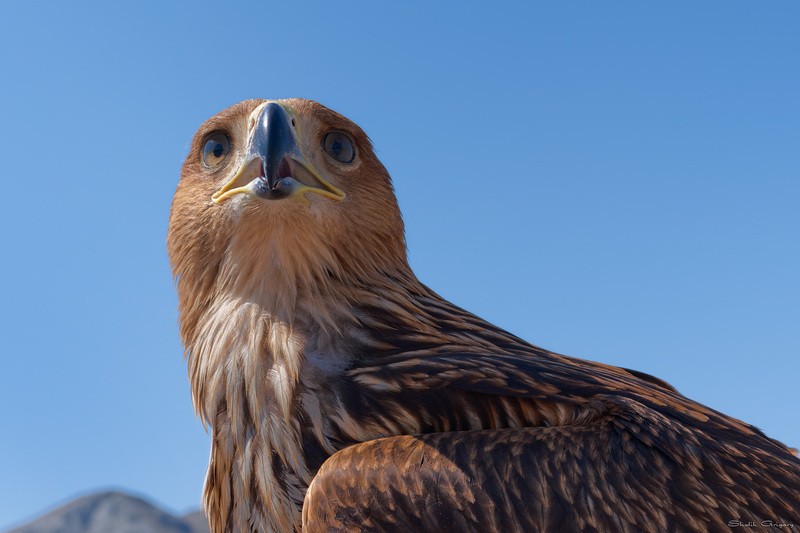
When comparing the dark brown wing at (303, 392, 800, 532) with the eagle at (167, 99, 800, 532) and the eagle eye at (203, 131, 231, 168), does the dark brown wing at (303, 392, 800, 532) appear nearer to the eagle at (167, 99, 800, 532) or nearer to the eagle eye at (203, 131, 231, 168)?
the eagle at (167, 99, 800, 532)

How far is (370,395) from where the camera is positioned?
4316 mm

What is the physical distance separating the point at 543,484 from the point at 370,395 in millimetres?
920

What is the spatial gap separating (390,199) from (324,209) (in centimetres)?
62

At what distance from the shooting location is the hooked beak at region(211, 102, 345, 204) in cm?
466

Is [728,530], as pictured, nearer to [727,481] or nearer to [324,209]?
[727,481]

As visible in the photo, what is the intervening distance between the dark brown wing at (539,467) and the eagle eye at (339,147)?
53.4 inches

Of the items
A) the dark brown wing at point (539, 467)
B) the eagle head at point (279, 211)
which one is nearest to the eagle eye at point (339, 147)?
the eagle head at point (279, 211)

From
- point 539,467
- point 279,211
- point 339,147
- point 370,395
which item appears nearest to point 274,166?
point 279,211

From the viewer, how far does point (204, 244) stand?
5.07 meters

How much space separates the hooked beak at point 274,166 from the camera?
15.3ft

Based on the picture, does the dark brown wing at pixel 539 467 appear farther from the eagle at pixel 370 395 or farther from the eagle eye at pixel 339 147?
the eagle eye at pixel 339 147

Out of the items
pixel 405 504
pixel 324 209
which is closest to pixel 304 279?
pixel 324 209

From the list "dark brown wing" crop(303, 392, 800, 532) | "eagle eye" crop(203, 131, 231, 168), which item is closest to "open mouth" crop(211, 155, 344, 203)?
"eagle eye" crop(203, 131, 231, 168)

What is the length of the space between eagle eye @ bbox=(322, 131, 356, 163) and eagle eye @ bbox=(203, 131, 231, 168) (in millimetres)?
577
